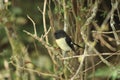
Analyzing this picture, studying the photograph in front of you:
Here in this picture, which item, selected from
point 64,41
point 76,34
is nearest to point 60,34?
point 64,41

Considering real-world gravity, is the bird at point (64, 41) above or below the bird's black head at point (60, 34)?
below

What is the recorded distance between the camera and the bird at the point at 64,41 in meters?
3.59

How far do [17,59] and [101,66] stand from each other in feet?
2.95

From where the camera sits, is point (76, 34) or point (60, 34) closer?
point (60, 34)

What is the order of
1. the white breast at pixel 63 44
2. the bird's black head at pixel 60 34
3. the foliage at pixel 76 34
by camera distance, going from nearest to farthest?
the foliage at pixel 76 34 → the bird's black head at pixel 60 34 → the white breast at pixel 63 44

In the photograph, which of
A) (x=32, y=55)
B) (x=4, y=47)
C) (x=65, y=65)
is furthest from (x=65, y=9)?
(x=4, y=47)

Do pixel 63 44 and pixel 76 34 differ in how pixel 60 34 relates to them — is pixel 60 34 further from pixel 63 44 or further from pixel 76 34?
pixel 76 34

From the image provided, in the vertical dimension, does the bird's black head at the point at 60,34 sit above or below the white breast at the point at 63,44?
above

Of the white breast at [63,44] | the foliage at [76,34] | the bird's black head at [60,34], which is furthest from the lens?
the white breast at [63,44]

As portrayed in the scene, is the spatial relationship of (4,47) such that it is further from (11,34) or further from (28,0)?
(11,34)

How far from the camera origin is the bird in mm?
3587

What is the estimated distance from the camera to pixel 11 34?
4.47 metres

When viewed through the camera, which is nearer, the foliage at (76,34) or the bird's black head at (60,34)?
the foliage at (76,34)

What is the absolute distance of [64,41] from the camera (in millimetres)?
3662
